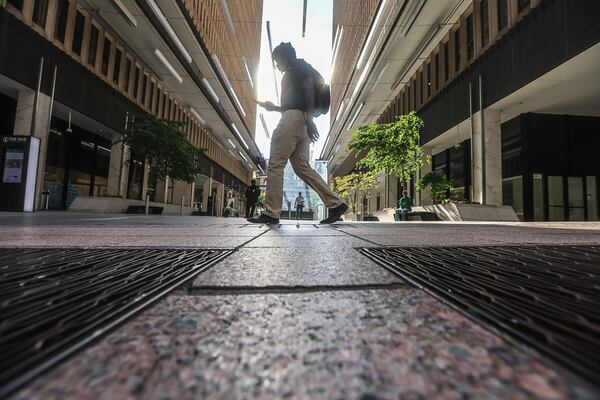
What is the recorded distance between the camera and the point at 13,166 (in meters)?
8.27

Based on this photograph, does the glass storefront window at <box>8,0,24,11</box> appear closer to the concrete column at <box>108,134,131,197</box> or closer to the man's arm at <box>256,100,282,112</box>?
the concrete column at <box>108,134,131,197</box>

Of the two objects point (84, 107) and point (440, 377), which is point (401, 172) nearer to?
point (84, 107)

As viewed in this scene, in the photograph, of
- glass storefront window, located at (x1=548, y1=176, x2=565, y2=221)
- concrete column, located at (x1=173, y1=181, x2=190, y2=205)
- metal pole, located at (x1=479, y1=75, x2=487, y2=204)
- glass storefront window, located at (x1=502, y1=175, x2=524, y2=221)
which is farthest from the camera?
concrete column, located at (x1=173, y1=181, x2=190, y2=205)

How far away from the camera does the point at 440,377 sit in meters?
0.33

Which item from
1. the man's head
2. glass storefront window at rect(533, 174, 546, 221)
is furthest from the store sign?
glass storefront window at rect(533, 174, 546, 221)

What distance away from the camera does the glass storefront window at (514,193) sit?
43.2 ft

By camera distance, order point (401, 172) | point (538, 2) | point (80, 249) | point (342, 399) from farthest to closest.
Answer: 1. point (401, 172)
2. point (538, 2)
3. point (80, 249)
4. point (342, 399)

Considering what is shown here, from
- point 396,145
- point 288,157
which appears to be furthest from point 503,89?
point 288,157

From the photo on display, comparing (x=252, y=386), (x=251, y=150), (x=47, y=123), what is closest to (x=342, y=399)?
(x=252, y=386)

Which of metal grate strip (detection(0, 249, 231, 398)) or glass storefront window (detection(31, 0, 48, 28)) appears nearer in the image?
metal grate strip (detection(0, 249, 231, 398))

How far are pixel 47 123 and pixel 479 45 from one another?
14.3 m

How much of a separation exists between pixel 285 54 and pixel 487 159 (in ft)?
29.9

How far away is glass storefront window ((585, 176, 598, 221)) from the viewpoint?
1373cm

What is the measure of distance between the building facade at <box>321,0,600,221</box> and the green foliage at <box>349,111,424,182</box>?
69.2 inches
